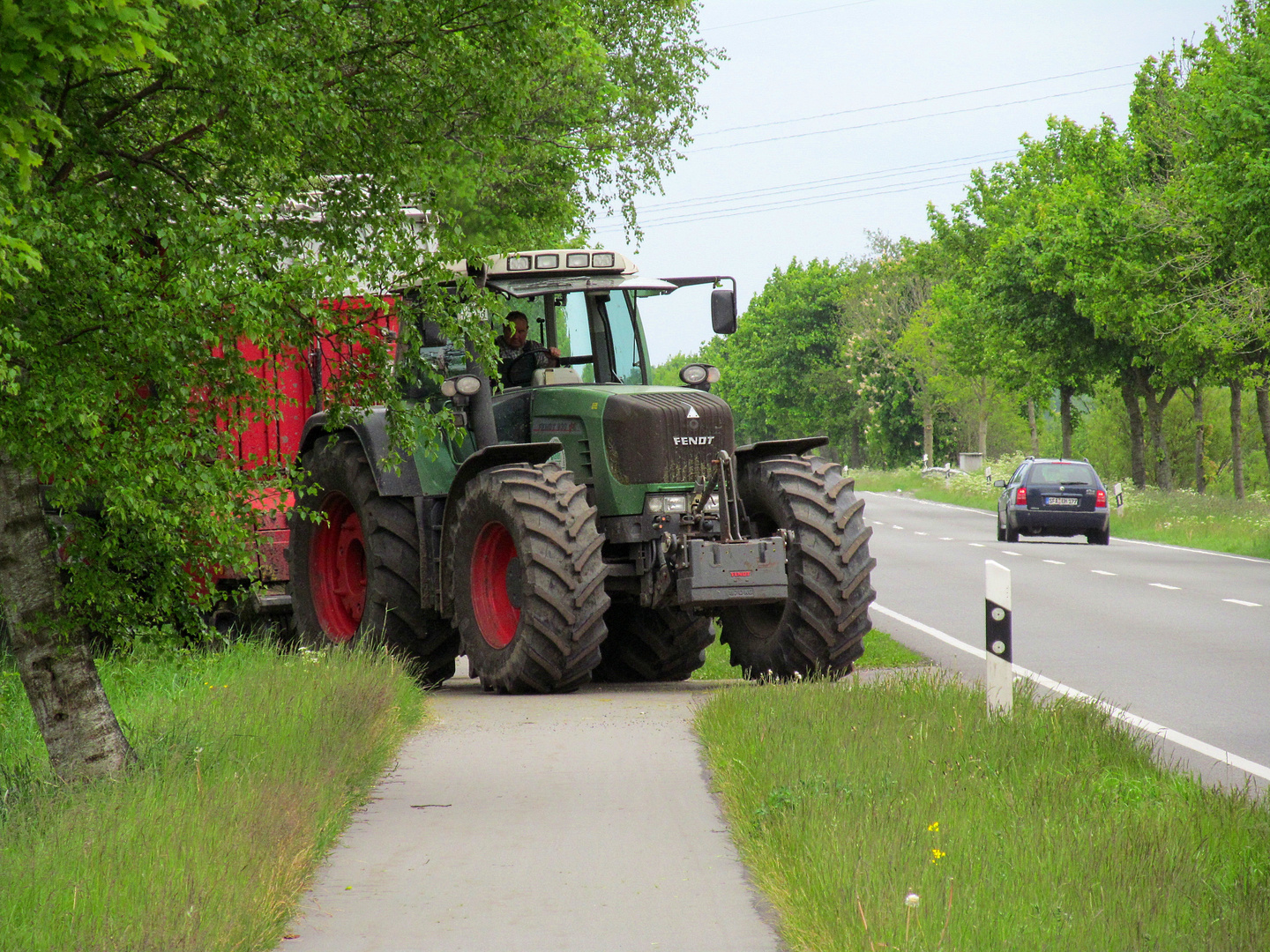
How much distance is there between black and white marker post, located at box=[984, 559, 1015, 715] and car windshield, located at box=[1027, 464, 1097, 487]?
23483 mm

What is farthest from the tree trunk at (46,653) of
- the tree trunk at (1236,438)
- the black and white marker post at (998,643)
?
the tree trunk at (1236,438)

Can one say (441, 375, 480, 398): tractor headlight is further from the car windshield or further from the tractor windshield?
the car windshield

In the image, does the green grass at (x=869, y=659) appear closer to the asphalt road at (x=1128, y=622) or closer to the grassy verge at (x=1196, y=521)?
the asphalt road at (x=1128, y=622)

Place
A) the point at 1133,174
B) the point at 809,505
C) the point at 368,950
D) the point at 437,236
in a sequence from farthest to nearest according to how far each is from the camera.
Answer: the point at 1133,174 < the point at 809,505 < the point at 437,236 < the point at 368,950

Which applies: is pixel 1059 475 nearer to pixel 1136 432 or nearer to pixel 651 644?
pixel 1136 432

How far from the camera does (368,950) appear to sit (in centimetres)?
497

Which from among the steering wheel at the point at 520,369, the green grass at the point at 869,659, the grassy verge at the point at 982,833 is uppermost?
the steering wheel at the point at 520,369

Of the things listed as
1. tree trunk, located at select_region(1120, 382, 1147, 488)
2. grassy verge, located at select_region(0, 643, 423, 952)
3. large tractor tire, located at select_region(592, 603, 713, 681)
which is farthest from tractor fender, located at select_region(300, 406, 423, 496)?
tree trunk, located at select_region(1120, 382, 1147, 488)

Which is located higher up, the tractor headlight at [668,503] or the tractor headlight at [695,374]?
the tractor headlight at [695,374]

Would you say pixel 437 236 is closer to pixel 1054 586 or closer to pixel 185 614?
pixel 185 614

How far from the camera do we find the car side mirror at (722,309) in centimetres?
1120

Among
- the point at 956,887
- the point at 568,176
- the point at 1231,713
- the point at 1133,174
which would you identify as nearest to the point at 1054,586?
the point at 568,176

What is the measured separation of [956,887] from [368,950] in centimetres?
182

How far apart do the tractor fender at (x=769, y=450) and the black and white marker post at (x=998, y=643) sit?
2682 mm
